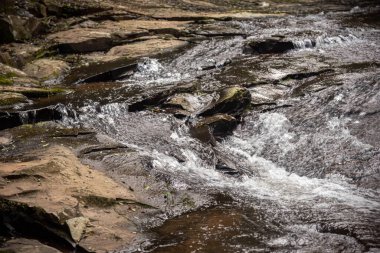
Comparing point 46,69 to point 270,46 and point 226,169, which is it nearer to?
point 270,46

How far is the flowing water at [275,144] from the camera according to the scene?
557cm

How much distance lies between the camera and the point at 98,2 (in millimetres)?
20391

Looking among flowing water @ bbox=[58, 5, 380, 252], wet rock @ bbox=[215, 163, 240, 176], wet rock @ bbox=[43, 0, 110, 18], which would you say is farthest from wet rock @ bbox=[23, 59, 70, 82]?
wet rock @ bbox=[215, 163, 240, 176]

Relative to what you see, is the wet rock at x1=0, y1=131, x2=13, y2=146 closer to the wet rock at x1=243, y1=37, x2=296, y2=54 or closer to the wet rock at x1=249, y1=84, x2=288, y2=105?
the wet rock at x1=249, y1=84, x2=288, y2=105

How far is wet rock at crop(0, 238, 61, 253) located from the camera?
4741 mm

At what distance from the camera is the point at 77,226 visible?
536 centimetres

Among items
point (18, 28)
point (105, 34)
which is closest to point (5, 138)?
point (105, 34)

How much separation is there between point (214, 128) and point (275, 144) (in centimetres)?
150

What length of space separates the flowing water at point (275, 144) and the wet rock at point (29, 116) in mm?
614

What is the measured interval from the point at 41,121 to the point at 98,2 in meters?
12.2

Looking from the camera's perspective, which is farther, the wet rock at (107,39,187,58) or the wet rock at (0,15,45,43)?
the wet rock at (0,15,45,43)

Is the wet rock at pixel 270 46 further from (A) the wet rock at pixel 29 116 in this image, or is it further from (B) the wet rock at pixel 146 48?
(A) the wet rock at pixel 29 116

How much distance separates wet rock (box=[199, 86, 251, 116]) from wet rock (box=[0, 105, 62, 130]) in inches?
152

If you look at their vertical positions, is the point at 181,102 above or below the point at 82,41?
below
